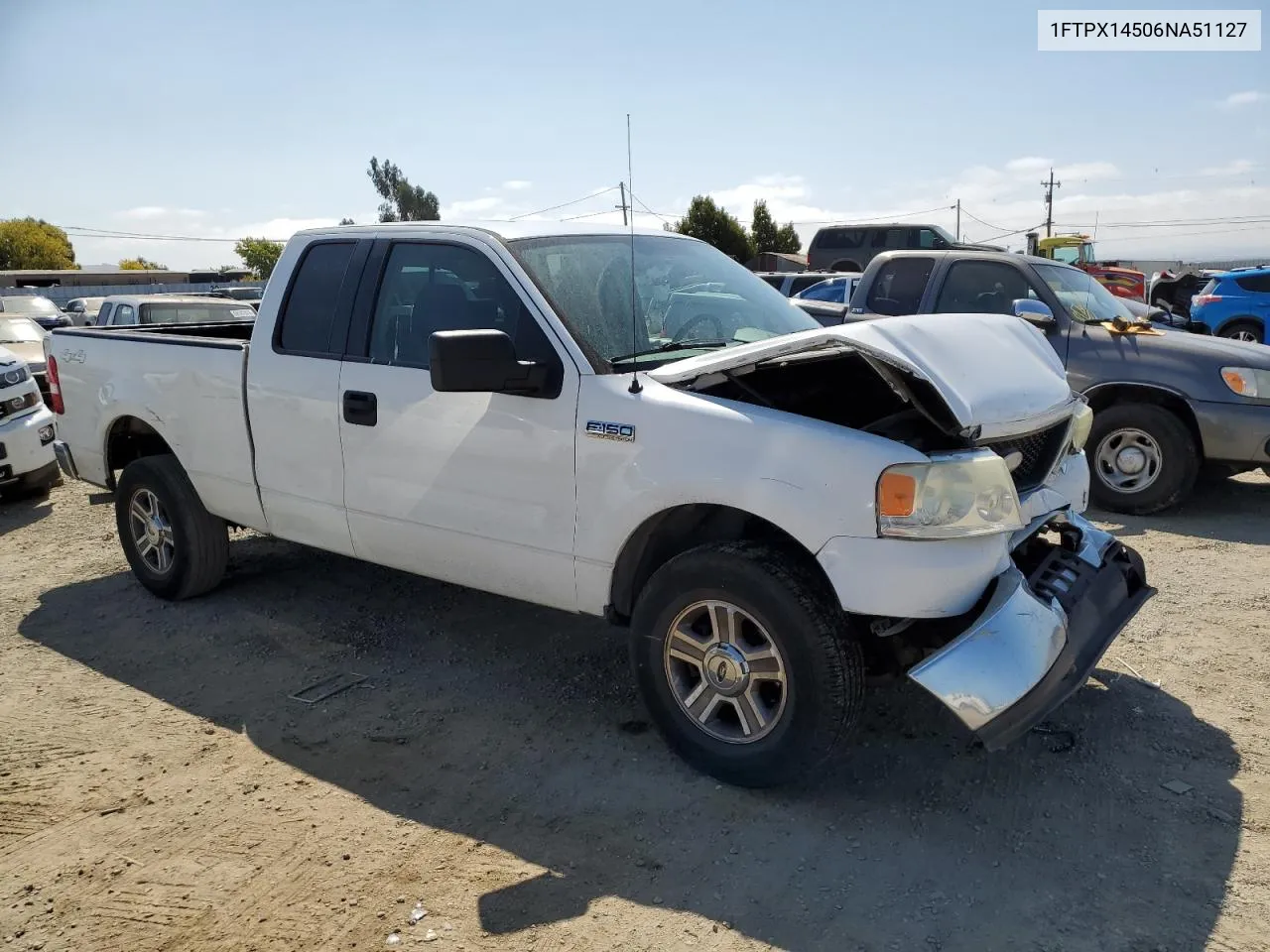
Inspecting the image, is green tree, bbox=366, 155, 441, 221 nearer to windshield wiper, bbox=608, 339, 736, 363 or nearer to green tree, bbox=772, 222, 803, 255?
green tree, bbox=772, 222, 803, 255

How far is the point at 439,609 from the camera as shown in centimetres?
534

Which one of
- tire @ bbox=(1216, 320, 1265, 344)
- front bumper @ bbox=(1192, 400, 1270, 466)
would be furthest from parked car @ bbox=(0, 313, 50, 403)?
tire @ bbox=(1216, 320, 1265, 344)

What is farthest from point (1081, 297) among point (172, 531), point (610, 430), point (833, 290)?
point (833, 290)

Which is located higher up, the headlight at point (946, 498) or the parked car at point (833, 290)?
the parked car at point (833, 290)

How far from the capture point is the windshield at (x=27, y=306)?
16875 millimetres

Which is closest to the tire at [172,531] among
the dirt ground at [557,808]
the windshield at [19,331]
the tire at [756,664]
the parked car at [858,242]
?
the dirt ground at [557,808]

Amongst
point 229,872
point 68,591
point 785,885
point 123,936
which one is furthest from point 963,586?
point 68,591

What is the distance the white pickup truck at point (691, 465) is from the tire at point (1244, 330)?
14.4 meters

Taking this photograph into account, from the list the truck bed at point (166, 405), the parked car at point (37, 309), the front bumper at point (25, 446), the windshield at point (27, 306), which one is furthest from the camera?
the windshield at point (27, 306)

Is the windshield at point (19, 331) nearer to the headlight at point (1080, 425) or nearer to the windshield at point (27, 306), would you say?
the windshield at point (27, 306)

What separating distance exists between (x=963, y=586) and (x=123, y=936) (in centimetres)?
269

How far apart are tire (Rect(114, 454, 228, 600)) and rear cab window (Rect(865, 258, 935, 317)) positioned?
5.61 meters

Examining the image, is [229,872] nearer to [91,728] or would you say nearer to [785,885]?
[91,728]

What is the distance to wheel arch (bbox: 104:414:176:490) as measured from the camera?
5637 mm
